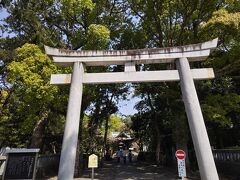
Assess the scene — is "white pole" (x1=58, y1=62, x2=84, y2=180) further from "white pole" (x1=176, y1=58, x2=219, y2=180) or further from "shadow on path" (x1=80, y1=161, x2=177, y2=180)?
"shadow on path" (x1=80, y1=161, x2=177, y2=180)

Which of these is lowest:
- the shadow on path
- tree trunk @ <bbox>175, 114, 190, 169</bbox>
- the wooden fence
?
the shadow on path

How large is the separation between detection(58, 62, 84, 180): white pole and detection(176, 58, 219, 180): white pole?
155 inches

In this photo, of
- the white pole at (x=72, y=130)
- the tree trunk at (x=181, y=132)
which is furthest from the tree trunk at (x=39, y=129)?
the tree trunk at (x=181, y=132)

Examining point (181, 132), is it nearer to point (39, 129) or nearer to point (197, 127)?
point (197, 127)

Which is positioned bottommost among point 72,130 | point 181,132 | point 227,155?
point 227,155

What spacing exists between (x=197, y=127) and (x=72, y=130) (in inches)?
169

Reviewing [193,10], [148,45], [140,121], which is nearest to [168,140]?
[140,121]

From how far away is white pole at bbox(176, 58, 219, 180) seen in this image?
8.45m

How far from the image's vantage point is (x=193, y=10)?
49.6 ft

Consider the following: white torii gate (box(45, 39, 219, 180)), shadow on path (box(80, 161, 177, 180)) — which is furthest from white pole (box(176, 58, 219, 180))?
shadow on path (box(80, 161, 177, 180))

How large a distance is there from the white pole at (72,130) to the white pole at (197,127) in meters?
3.93

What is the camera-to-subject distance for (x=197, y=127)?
893 centimetres

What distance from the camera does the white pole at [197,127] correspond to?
845 centimetres

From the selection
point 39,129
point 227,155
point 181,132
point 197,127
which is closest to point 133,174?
point 181,132
